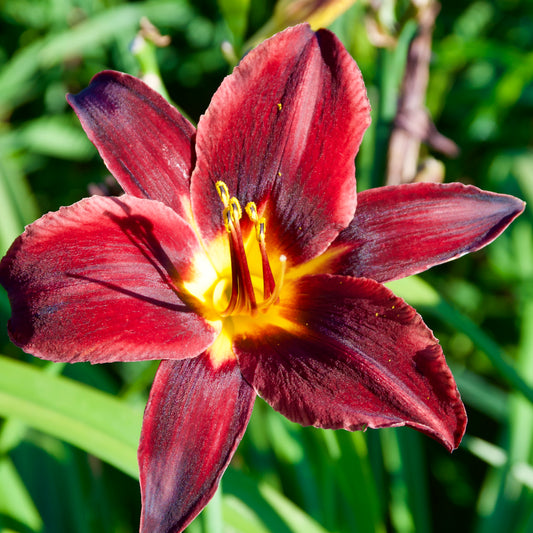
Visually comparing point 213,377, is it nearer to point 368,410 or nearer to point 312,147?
point 368,410

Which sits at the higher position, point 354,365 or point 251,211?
point 251,211

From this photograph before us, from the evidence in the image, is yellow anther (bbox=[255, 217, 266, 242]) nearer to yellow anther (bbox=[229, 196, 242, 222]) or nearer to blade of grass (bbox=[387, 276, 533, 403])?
yellow anther (bbox=[229, 196, 242, 222])

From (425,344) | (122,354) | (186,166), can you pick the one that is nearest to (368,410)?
(425,344)

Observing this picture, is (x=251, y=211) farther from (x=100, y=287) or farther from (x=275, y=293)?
(x=100, y=287)

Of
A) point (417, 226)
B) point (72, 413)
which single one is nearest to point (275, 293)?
point (417, 226)

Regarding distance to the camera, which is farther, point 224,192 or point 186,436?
point 224,192

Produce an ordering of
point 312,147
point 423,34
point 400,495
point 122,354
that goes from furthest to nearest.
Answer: point 400,495
point 423,34
point 312,147
point 122,354

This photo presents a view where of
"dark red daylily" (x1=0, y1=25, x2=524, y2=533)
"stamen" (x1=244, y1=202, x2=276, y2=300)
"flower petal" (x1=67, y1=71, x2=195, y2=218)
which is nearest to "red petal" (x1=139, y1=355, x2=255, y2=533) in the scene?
"dark red daylily" (x1=0, y1=25, x2=524, y2=533)
